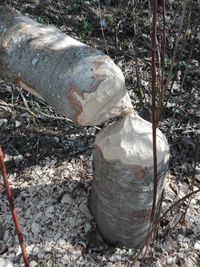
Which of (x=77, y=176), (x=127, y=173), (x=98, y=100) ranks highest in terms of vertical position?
(x=98, y=100)

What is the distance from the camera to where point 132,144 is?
145 cm

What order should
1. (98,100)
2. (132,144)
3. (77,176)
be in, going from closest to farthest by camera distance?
(98,100) → (132,144) → (77,176)

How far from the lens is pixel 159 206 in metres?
1.65

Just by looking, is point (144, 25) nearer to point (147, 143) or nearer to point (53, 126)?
point (53, 126)

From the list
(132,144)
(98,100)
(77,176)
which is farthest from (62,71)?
(77,176)

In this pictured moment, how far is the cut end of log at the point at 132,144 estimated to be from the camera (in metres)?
1.44

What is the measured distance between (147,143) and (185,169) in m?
0.68

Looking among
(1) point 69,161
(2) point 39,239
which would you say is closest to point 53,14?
(1) point 69,161

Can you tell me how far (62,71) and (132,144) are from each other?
1.08ft

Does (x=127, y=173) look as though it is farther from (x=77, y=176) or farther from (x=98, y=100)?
(x=77, y=176)

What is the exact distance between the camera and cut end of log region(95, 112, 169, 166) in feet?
4.74

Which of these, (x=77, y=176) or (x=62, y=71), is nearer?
(x=62, y=71)

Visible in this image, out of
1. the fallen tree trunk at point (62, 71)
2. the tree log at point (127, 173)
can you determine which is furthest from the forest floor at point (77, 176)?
the fallen tree trunk at point (62, 71)

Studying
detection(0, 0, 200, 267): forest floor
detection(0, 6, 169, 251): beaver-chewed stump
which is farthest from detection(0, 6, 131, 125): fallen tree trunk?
detection(0, 0, 200, 267): forest floor
